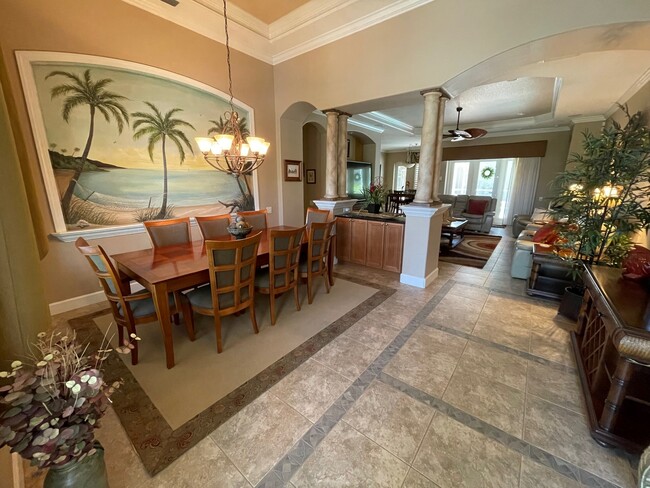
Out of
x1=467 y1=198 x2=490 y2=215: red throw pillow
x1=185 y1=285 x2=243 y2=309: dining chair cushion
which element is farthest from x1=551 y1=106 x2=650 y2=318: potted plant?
x1=467 y1=198 x2=490 y2=215: red throw pillow

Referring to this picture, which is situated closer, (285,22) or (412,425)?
(412,425)

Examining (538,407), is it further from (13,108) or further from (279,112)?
(279,112)

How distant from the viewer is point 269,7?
346cm

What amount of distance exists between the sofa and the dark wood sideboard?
603 cm

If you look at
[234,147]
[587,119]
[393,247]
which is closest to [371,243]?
[393,247]

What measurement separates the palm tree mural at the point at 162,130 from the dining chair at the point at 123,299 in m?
1.59

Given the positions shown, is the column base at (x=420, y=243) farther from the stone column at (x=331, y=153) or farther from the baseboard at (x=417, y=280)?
the stone column at (x=331, y=153)

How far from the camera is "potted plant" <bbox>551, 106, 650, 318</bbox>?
2221mm

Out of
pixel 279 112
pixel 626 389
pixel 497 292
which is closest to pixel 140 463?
pixel 626 389

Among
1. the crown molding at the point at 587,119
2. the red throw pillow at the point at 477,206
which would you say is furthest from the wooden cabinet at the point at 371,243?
the crown molding at the point at 587,119

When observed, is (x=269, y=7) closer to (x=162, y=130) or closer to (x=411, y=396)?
(x=162, y=130)

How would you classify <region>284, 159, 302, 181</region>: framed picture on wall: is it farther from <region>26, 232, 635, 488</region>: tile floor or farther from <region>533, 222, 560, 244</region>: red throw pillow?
<region>533, 222, 560, 244</region>: red throw pillow

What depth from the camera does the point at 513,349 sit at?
231 centimetres

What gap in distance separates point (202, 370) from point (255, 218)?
2.10 meters
